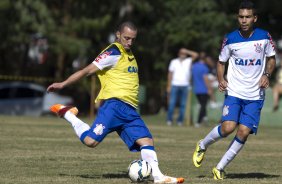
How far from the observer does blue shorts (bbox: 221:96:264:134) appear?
37.2 feet

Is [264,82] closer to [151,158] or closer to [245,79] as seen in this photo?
[245,79]

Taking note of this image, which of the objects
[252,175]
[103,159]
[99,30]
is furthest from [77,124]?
[99,30]

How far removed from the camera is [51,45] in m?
36.7

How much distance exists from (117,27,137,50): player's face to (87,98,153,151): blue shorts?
0.66m

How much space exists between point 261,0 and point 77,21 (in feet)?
36.8

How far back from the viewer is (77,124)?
1124 cm

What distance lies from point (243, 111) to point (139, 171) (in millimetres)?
1774

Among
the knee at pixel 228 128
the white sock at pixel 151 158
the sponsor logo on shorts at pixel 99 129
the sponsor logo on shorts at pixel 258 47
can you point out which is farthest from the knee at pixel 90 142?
the sponsor logo on shorts at pixel 258 47

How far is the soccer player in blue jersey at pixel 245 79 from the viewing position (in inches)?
447

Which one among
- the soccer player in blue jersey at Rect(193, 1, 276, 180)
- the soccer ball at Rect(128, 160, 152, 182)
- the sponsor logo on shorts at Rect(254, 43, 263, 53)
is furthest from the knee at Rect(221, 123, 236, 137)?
the soccer ball at Rect(128, 160, 152, 182)

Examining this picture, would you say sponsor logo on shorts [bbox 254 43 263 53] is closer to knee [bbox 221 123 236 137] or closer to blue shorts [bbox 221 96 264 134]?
blue shorts [bbox 221 96 264 134]

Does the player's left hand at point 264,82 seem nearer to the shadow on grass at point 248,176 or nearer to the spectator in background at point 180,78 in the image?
the shadow on grass at point 248,176

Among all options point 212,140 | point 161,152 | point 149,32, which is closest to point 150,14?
point 149,32

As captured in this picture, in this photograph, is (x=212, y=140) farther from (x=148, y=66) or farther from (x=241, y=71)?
(x=148, y=66)
